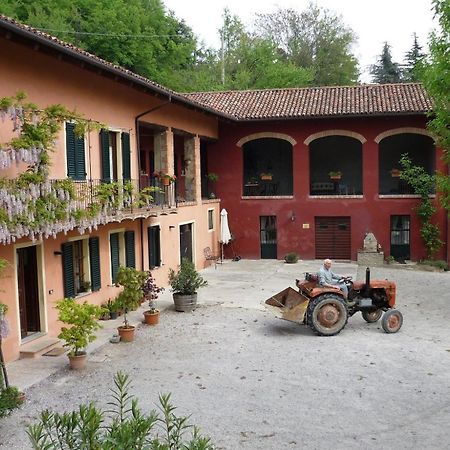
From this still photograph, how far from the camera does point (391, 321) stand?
44.1 feet

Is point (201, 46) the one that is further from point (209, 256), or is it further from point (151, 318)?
point (151, 318)

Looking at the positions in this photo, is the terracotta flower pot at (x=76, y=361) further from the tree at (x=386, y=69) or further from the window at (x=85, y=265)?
the tree at (x=386, y=69)

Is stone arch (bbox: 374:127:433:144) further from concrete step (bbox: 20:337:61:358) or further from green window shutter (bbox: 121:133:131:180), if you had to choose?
concrete step (bbox: 20:337:61:358)

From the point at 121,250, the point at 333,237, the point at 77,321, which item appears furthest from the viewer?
the point at 333,237

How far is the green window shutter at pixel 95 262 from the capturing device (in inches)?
579

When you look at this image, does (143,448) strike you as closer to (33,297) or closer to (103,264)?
(33,297)

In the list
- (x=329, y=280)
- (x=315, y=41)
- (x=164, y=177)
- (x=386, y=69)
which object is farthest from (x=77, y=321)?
(x=386, y=69)

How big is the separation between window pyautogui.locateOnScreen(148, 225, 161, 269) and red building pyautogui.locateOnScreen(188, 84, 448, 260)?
8397 mm

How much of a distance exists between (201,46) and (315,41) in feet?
33.9

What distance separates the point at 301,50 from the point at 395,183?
2328cm

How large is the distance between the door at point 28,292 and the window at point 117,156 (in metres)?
3.82

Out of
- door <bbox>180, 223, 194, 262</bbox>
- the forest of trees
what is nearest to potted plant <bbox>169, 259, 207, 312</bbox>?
door <bbox>180, 223, 194, 262</bbox>

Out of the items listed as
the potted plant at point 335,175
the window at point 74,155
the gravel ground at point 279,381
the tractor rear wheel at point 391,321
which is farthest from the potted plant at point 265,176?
the tractor rear wheel at point 391,321

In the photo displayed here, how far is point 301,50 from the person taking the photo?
159 feet
